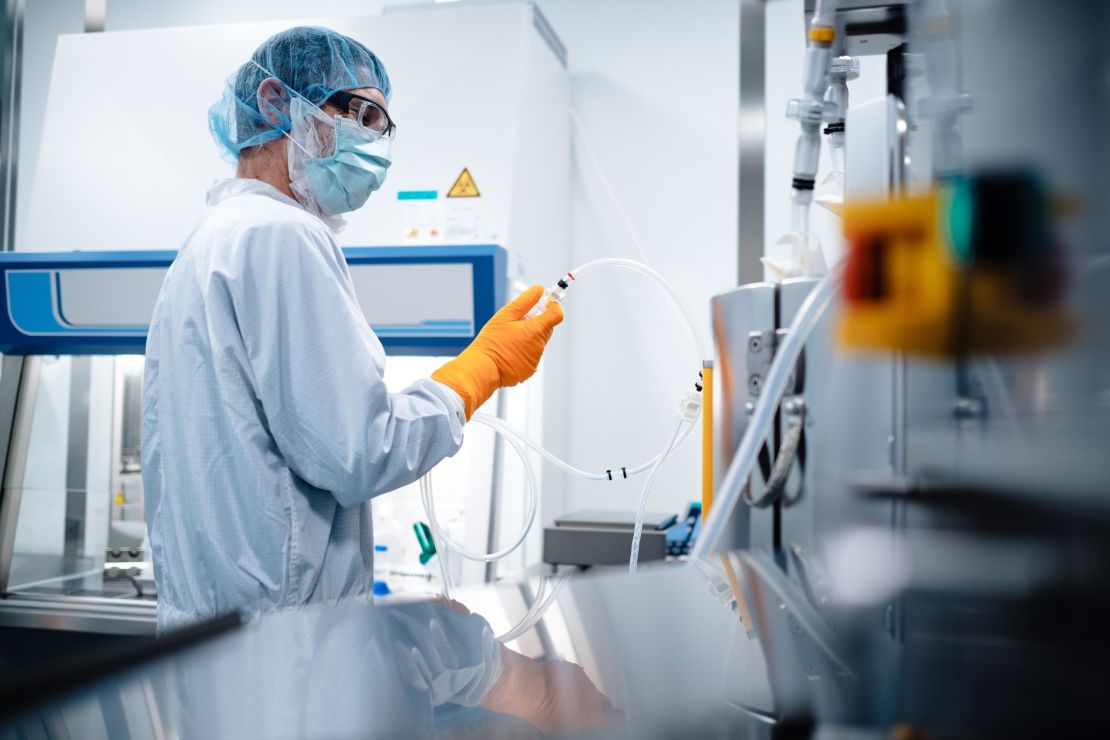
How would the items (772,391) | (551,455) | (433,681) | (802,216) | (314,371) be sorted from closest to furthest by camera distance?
(433,681)
(772,391)
(802,216)
(314,371)
(551,455)

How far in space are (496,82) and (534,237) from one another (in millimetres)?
397

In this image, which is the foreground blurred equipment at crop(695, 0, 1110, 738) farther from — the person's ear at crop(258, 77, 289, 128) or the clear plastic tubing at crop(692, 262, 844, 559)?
the person's ear at crop(258, 77, 289, 128)

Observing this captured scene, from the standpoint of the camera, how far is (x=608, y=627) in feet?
1.99

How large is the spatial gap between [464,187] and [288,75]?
0.80 m

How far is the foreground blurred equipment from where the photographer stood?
1.07ft

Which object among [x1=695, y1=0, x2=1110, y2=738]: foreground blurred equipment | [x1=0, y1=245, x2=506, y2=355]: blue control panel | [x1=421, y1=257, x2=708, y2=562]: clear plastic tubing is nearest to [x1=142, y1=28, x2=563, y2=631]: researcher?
[x1=421, y1=257, x2=708, y2=562]: clear plastic tubing

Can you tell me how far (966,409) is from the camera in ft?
1.63

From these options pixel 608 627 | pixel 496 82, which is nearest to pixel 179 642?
pixel 608 627

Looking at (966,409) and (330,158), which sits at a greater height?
(330,158)

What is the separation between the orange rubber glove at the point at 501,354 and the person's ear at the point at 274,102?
0.43 meters

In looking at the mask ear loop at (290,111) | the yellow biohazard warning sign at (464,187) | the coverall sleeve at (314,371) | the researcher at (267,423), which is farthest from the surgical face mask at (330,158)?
the yellow biohazard warning sign at (464,187)

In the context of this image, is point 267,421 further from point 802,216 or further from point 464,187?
point 464,187

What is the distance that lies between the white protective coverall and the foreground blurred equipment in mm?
468

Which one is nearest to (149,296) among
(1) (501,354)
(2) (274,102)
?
(2) (274,102)
